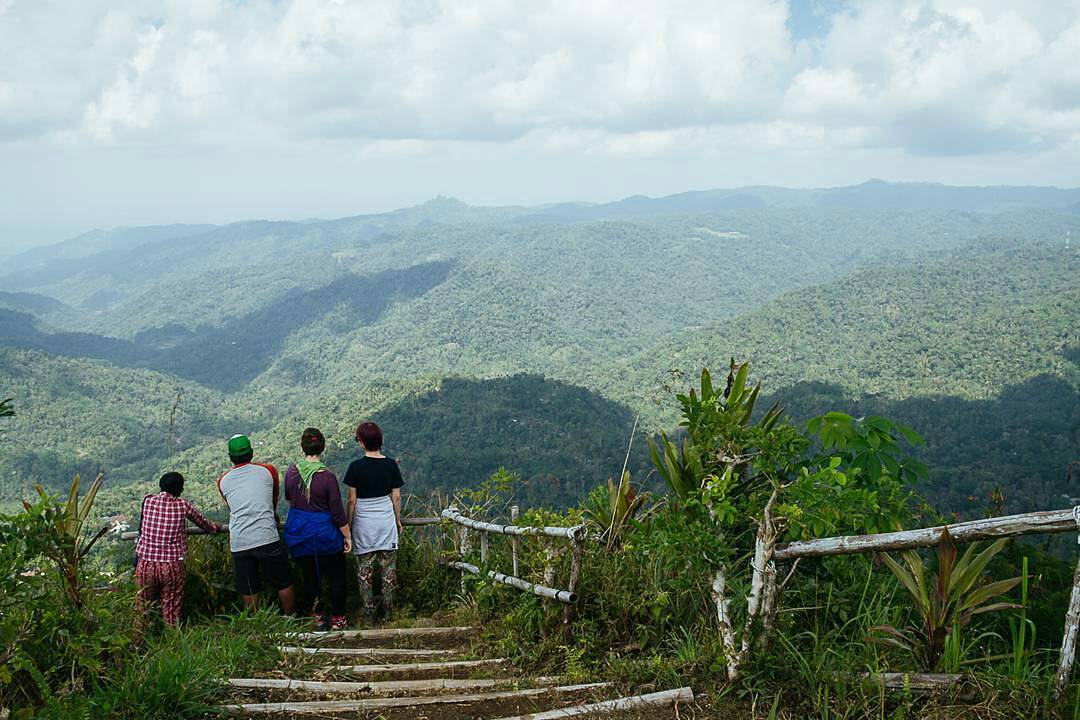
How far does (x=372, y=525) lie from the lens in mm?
4508

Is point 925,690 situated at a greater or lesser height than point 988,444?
greater

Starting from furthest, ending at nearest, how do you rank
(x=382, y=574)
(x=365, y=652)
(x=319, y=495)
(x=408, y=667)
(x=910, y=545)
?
(x=382, y=574)
(x=319, y=495)
(x=365, y=652)
(x=408, y=667)
(x=910, y=545)

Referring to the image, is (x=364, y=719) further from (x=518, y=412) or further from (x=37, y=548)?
(x=518, y=412)

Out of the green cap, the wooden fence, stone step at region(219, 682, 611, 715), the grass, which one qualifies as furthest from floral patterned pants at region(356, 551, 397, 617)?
stone step at region(219, 682, 611, 715)

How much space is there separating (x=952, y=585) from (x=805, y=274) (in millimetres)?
190873

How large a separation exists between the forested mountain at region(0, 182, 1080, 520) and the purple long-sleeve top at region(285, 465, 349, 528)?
1.66 metres

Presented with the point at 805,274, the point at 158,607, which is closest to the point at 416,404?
the point at 158,607

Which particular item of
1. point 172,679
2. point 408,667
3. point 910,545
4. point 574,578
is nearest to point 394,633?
point 408,667

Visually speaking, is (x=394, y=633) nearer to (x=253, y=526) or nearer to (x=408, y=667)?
(x=408, y=667)

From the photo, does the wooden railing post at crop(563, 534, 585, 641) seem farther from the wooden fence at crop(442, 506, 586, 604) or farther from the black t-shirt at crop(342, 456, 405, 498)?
the black t-shirt at crop(342, 456, 405, 498)

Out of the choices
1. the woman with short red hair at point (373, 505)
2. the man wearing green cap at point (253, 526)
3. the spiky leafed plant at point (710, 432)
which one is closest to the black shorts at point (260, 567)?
the man wearing green cap at point (253, 526)

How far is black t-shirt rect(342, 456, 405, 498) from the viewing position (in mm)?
4480

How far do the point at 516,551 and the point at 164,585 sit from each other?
2.03m

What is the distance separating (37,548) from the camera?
108 inches
